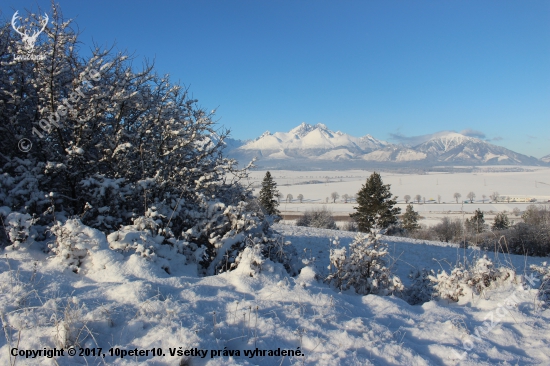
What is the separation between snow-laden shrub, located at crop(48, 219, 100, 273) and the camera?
4773mm

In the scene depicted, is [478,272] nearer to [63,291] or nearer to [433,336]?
[433,336]

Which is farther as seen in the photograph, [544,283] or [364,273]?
[364,273]

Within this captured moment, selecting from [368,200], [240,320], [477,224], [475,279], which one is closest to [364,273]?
[475,279]

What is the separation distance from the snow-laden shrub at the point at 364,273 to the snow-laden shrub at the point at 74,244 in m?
3.78

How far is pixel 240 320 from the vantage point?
3.41 metres

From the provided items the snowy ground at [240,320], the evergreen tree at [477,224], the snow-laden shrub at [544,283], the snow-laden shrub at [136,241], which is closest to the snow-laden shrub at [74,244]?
the snowy ground at [240,320]

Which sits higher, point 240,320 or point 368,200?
point 240,320

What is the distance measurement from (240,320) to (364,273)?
3.38m

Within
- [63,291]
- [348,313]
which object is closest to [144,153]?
[63,291]

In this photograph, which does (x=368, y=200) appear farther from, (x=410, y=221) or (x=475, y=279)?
(x=475, y=279)

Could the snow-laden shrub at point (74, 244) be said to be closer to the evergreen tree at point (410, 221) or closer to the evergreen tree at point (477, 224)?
the evergreen tree at point (477, 224)

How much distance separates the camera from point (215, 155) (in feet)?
28.1

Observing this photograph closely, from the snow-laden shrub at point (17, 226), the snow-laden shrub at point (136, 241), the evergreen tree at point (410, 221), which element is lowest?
the evergreen tree at point (410, 221)

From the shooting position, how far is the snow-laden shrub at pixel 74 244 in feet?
15.7
